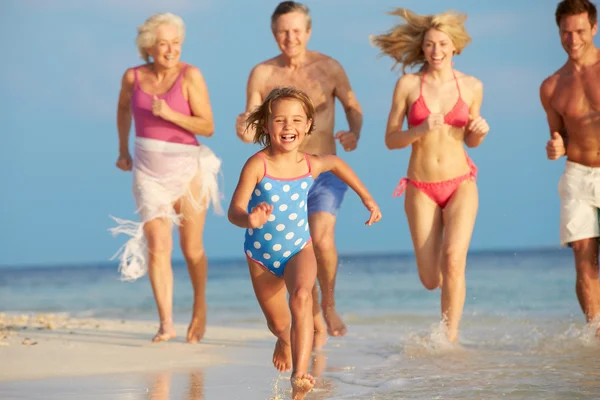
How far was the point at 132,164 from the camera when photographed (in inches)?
323

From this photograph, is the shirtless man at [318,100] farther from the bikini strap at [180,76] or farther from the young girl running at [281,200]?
the young girl running at [281,200]

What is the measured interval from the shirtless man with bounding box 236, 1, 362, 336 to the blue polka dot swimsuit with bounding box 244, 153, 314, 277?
5.25ft

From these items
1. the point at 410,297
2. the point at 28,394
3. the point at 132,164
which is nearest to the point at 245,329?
the point at 132,164

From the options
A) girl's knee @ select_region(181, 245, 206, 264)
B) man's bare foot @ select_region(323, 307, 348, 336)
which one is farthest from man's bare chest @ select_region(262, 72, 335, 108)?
man's bare foot @ select_region(323, 307, 348, 336)

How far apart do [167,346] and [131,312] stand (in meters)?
6.96

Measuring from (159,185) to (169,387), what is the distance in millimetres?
2521

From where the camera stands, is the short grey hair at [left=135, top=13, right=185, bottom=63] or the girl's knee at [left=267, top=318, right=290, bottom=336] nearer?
the girl's knee at [left=267, top=318, right=290, bottom=336]

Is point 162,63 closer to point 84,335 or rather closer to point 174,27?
point 174,27

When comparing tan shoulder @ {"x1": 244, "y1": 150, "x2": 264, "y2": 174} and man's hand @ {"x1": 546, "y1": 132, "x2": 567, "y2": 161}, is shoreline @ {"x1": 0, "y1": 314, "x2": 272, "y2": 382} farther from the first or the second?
man's hand @ {"x1": 546, "y1": 132, "x2": 567, "y2": 161}

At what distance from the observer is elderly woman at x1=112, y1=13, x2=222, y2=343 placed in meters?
7.90

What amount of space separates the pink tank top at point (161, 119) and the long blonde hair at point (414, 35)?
1.58 metres

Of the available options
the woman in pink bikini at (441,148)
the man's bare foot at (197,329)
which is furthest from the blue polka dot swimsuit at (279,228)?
the man's bare foot at (197,329)

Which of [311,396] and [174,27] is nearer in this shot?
[311,396]

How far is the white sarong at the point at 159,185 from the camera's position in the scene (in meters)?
7.88
